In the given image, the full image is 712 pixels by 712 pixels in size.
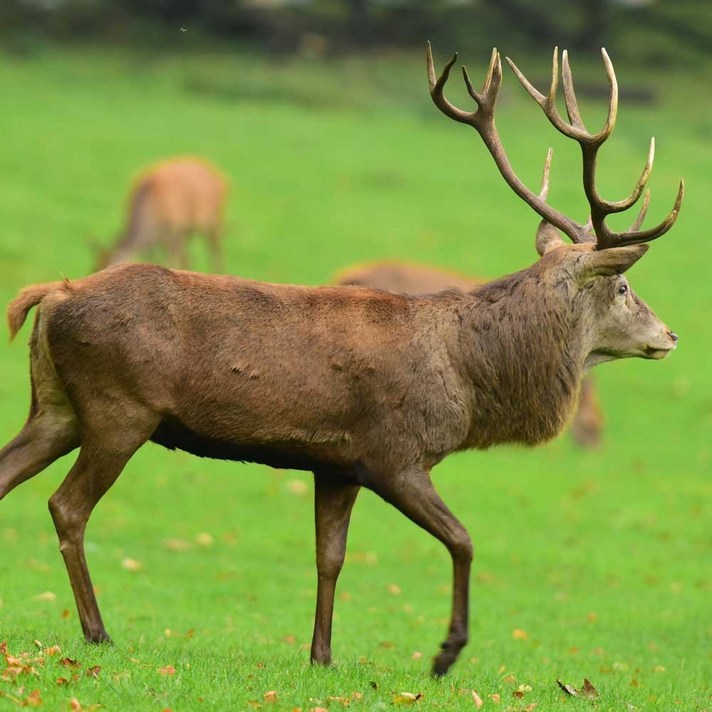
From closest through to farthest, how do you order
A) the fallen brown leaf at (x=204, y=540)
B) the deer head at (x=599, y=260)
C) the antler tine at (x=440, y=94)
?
1. the deer head at (x=599, y=260)
2. the antler tine at (x=440, y=94)
3. the fallen brown leaf at (x=204, y=540)

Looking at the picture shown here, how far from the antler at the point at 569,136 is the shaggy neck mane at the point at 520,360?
1.58ft

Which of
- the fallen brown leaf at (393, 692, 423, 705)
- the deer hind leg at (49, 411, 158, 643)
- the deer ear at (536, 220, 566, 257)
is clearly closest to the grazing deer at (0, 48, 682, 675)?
the deer hind leg at (49, 411, 158, 643)

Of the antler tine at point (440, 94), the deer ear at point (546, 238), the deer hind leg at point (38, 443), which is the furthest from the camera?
the deer ear at point (546, 238)

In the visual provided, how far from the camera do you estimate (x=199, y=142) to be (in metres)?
28.0

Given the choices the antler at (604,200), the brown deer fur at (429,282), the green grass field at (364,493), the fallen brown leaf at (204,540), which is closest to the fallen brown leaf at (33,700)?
the green grass field at (364,493)

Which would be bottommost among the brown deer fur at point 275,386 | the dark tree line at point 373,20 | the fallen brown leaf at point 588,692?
the dark tree line at point 373,20

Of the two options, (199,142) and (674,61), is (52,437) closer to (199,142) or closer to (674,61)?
(199,142)

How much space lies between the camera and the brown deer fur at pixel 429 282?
58.5ft

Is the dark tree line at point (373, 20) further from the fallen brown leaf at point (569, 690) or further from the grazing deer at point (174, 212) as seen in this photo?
the fallen brown leaf at point (569, 690)

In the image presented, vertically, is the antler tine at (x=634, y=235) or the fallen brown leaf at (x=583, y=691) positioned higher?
the antler tine at (x=634, y=235)

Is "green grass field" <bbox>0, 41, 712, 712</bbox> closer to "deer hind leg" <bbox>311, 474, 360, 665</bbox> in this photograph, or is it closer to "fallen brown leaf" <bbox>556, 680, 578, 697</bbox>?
"fallen brown leaf" <bbox>556, 680, 578, 697</bbox>

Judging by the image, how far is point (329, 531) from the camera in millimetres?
7621

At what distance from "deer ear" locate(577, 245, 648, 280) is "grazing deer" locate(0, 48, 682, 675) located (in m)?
0.01

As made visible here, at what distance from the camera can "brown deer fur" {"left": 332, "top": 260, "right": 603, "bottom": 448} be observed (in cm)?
1783
